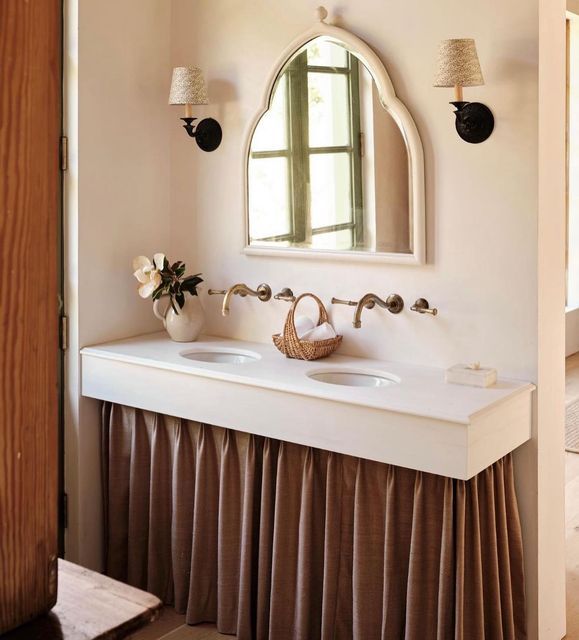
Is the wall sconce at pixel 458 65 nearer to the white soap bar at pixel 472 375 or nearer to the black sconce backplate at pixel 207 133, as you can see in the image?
the white soap bar at pixel 472 375

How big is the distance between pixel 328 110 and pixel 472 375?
102cm

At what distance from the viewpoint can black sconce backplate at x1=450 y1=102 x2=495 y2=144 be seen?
94.9 inches

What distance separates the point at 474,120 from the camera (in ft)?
7.93

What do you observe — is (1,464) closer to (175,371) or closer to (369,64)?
(175,371)

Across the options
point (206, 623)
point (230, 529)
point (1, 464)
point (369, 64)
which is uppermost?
point (369, 64)

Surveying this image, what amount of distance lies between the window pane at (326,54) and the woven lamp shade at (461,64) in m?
0.48

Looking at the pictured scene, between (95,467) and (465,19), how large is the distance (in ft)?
6.49

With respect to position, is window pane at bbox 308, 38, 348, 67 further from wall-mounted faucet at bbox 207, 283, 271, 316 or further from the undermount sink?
the undermount sink

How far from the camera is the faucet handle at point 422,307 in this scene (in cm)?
260

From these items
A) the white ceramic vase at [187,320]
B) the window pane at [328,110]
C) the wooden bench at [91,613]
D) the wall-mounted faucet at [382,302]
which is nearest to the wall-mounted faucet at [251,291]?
the white ceramic vase at [187,320]

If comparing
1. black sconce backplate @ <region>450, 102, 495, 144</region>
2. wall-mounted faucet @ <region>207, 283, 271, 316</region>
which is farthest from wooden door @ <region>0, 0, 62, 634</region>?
wall-mounted faucet @ <region>207, 283, 271, 316</region>

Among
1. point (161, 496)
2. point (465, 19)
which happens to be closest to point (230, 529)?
point (161, 496)

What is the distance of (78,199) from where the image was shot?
115 inches

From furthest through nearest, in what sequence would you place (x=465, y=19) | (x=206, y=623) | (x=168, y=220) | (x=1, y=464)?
(x=168, y=220), (x=206, y=623), (x=465, y=19), (x=1, y=464)
